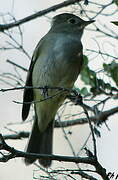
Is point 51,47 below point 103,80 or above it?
above

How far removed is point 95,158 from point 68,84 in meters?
2.15

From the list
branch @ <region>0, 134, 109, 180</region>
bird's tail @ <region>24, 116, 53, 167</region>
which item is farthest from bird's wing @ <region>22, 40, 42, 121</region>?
branch @ <region>0, 134, 109, 180</region>

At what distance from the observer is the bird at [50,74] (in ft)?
14.7

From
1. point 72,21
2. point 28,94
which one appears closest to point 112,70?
point 28,94

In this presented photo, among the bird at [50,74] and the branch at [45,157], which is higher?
the bird at [50,74]

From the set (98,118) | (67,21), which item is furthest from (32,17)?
(67,21)

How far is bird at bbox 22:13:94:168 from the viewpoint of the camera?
14.7 ft

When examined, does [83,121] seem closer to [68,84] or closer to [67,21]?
[68,84]

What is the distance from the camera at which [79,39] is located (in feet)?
16.1

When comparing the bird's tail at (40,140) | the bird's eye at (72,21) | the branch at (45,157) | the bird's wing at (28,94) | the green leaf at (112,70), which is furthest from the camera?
the bird's eye at (72,21)

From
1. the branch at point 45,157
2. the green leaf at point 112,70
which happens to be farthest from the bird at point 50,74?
the branch at point 45,157

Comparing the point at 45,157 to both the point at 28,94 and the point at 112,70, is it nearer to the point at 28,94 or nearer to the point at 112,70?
the point at 112,70

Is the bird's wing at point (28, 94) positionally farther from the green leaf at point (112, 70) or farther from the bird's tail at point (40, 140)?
the green leaf at point (112, 70)

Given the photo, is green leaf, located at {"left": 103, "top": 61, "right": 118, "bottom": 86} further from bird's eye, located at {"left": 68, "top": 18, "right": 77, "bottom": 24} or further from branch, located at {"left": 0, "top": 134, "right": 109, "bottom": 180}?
bird's eye, located at {"left": 68, "top": 18, "right": 77, "bottom": 24}
